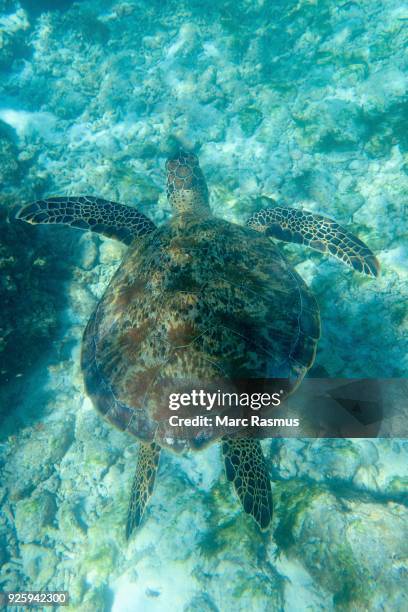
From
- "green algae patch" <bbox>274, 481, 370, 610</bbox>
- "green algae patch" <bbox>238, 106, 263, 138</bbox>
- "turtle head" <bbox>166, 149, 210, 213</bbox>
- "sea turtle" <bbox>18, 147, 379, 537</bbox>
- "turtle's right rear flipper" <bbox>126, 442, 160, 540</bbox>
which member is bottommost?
"green algae patch" <bbox>274, 481, 370, 610</bbox>

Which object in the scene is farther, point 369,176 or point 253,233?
point 369,176

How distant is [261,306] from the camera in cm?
263

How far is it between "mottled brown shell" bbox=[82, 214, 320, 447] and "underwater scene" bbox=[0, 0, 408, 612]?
0.02 meters

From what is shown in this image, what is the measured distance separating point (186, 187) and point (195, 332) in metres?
2.51

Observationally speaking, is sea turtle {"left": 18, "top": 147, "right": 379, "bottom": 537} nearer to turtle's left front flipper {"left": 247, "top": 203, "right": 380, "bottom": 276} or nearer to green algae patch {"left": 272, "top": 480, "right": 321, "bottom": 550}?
green algae patch {"left": 272, "top": 480, "right": 321, "bottom": 550}

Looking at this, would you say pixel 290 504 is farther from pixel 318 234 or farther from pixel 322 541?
pixel 318 234

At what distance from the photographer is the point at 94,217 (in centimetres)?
400

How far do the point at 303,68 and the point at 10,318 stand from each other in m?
8.01

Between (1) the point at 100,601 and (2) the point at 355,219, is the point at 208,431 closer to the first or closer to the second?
(1) the point at 100,601

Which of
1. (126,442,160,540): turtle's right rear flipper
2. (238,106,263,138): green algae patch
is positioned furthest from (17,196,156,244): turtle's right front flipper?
(238,106,263,138): green algae patch

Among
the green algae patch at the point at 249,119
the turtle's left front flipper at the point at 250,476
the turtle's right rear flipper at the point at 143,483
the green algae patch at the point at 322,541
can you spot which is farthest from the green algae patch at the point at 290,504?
the green algae patch at the point at 249,119

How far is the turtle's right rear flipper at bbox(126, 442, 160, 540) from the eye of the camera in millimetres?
2852

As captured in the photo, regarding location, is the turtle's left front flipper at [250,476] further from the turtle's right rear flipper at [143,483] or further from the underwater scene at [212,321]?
the turtle's right rear flipper at [143,483]

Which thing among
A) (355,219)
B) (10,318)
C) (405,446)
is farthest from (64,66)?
(405,446)
